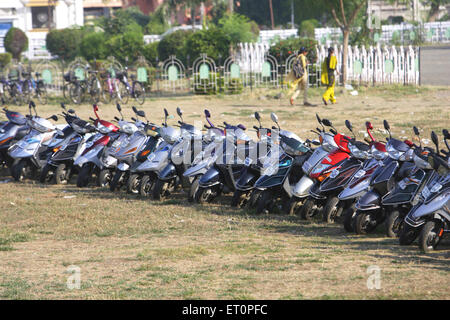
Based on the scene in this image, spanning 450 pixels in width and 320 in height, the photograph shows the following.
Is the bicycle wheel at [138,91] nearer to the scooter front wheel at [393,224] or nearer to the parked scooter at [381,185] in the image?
the parked scooter at [381,185]

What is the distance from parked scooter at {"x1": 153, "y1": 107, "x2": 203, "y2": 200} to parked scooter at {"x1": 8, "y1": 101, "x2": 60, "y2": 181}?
2555 millimetres

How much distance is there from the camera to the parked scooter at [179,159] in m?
10.0

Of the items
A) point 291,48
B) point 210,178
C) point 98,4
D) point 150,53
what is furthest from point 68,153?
point 98,4

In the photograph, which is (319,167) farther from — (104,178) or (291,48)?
(291,48)

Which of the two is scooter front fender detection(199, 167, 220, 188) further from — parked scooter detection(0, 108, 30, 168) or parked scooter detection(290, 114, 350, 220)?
parked scooter detection(0, 108, 30, 168)

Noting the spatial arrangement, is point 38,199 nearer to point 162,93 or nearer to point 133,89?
point 133,89

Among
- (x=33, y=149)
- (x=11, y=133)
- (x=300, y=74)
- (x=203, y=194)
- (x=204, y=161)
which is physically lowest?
(x=203, y=194)

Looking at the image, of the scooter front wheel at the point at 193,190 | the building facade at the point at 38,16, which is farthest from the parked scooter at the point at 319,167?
the building facade at the point at 38,16

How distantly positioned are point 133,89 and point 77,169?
10.6 m

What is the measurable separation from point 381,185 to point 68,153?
5486 millimetres

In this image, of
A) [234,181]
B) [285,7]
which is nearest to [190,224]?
[234,181]

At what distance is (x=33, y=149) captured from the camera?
11.9 m

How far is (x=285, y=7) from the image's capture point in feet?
205

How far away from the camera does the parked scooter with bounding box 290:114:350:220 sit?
8539 mm
